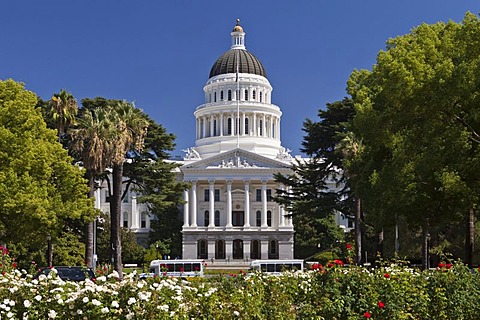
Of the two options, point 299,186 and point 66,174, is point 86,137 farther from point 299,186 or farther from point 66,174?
point 299,186

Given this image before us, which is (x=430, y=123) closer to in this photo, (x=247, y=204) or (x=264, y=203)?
(x=247, y=204)

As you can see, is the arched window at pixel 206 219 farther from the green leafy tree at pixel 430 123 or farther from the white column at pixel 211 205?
the green leafy tree at pixel 430 123

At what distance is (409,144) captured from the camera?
1081 inches

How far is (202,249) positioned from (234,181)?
9650 millimetres

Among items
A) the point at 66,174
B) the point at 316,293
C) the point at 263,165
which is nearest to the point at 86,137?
the point at 66,174

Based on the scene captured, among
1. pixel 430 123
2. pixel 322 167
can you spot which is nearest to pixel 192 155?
pixel 322 167

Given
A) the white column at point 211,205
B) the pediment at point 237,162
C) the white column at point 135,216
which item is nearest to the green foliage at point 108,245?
the white column at point 211,205

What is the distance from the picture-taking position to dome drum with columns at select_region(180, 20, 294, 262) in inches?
3723

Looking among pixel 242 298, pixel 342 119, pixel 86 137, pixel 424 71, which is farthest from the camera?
pixel 342 119

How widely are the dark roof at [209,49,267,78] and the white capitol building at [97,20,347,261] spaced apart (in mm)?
213

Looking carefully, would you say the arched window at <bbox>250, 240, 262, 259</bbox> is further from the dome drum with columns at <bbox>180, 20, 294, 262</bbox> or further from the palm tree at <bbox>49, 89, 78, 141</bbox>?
the palm tree at <bbox>49, 89, 78, 141</bbox>

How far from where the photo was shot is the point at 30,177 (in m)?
32.6

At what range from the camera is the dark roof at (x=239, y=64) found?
112 m

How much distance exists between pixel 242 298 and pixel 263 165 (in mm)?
82337
